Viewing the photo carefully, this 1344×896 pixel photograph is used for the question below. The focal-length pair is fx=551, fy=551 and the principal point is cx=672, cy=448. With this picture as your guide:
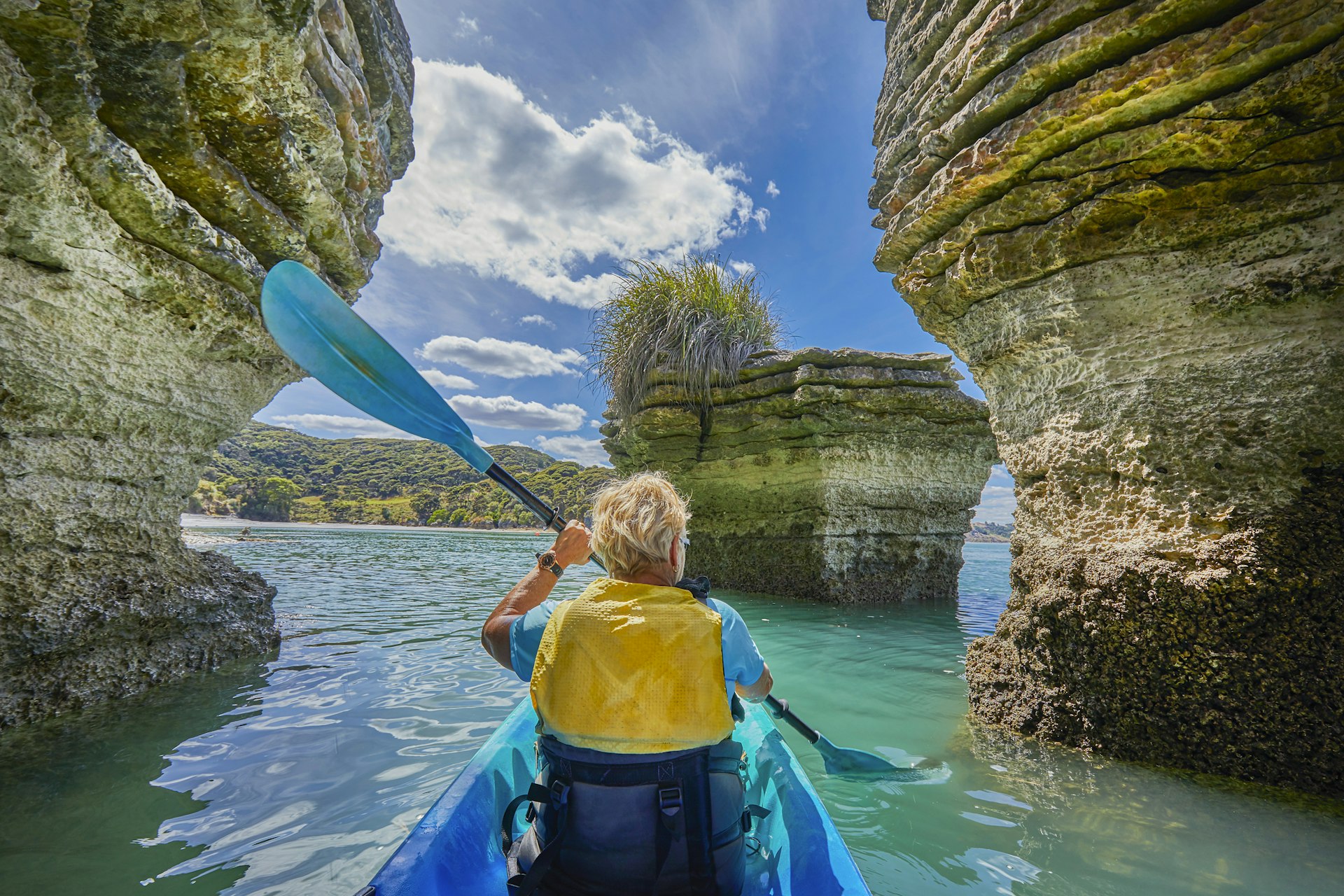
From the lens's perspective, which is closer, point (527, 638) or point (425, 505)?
point (527, 638)

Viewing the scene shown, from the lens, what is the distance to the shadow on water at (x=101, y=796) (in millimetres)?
2029

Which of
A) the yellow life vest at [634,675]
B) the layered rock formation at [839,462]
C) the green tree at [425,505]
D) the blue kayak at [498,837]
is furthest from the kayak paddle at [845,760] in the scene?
the green tree at [425,505]

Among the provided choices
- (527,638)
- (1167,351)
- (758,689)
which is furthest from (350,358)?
(1167,351)

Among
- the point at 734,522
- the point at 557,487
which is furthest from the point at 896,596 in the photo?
the point at 557,487

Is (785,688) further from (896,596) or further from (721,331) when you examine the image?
(721,331)

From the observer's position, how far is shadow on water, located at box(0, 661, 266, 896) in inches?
79.9

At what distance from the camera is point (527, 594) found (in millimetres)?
2160

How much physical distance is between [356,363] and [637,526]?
2.43 meters

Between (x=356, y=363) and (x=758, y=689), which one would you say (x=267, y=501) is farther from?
(x=758, y=689)

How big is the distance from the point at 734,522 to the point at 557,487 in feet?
201

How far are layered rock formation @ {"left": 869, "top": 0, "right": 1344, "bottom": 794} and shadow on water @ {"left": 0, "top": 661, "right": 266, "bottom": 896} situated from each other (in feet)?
13.8

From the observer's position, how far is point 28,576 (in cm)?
322

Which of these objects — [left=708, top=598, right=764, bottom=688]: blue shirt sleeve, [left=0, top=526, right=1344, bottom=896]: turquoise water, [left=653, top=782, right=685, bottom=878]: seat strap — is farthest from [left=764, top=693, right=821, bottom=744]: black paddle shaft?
[left=653, top=782, right=685, bottom=878]: seat strap

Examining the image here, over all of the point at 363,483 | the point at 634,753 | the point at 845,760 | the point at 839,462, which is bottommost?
the point at 845,760
